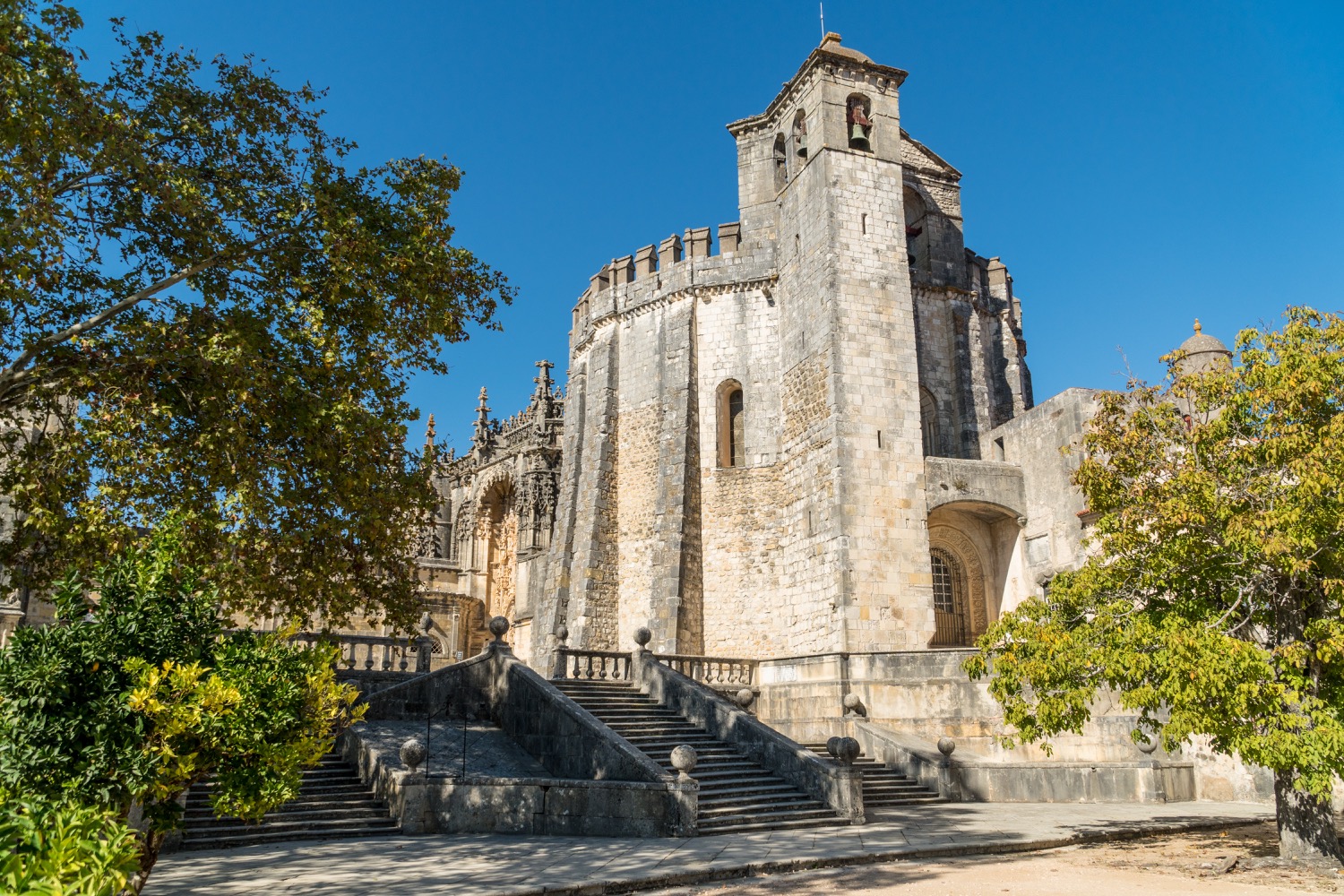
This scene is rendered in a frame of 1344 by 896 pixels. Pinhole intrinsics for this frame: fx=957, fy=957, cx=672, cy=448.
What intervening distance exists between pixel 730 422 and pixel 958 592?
6.80 metres

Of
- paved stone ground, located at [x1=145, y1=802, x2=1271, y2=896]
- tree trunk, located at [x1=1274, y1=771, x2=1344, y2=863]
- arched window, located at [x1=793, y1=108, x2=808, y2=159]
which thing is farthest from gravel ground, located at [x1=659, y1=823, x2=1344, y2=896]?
arched window, located at [x1=793, y1=108, x2=808, y2=159]

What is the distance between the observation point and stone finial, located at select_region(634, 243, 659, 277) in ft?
84.5

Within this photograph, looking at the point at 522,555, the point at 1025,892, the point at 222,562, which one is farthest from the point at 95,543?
the point at 522,555

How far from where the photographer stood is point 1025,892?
786 centimetres

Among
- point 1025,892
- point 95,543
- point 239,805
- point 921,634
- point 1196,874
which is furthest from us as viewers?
point 921,634

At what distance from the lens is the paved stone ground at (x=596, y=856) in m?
8.11

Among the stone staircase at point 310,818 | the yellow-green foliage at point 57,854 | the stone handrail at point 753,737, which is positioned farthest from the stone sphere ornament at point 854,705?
the yellow-green foliage at point 57,854

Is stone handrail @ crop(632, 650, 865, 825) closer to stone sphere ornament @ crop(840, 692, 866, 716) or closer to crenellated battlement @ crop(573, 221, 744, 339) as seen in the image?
stone sphere ornament @ crop(840, 692, 866, 716)

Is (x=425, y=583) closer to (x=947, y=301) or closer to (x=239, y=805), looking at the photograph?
(x=947, y=301)

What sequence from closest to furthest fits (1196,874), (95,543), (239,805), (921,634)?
1. (239,805)
2. (1196,874)
3. (95,543)
4. (921,634)

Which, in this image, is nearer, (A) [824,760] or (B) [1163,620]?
(B) [1163,620]

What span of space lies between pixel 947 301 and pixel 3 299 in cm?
2081

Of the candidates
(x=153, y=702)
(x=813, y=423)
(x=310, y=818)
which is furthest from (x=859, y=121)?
(x=153, y=702)

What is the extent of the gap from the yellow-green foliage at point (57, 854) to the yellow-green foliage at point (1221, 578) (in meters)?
8.44
